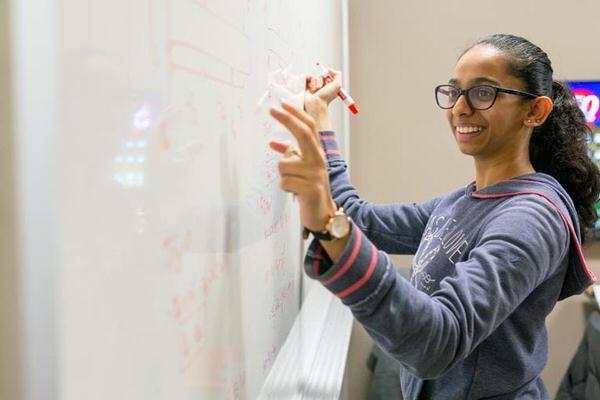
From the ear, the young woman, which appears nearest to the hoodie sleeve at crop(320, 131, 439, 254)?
the young woman

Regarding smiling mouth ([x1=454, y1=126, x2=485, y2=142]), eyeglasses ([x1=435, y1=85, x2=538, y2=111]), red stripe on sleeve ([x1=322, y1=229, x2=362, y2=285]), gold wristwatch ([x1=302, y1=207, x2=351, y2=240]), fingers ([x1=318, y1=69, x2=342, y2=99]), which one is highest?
fingers ([x1=318, y1=69, x2=342, y2=99])

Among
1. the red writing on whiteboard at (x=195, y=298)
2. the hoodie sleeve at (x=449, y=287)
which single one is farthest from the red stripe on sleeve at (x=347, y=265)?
the red writing on whiteboard at (x=195, y=298)

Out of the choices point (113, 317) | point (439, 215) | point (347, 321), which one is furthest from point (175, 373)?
point (347, 321)

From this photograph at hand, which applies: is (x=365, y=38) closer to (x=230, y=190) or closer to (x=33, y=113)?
(x=230, y=190)

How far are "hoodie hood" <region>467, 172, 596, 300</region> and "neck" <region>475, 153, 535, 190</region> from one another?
0.05m

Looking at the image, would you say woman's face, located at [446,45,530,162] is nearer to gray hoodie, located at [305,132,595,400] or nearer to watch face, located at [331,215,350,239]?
gray hoodie, located at [305,132,595,400]

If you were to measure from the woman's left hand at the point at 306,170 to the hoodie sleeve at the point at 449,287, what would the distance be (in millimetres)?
42

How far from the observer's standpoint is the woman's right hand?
1039 millimetres

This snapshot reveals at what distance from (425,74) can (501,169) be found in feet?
5.42

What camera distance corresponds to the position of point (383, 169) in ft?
8.44

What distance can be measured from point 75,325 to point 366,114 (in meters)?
2.30

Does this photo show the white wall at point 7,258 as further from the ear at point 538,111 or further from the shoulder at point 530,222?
the ear at point 538,111

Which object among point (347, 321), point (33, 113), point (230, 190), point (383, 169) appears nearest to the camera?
point (33, 113)

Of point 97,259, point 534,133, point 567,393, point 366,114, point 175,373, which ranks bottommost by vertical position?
point 567,393
